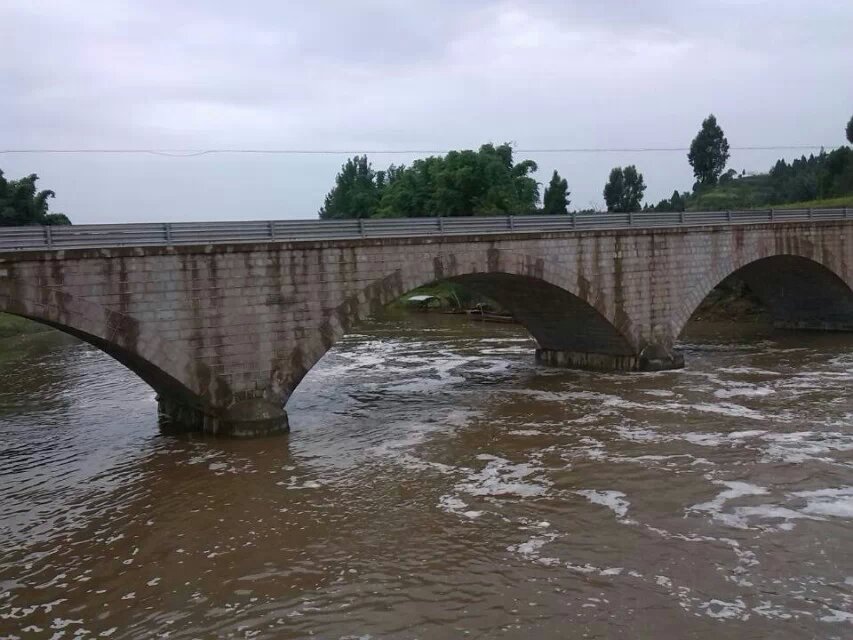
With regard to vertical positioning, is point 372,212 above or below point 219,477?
above

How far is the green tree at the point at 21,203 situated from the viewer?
41.2 meters

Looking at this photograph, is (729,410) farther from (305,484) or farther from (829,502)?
(305,484)

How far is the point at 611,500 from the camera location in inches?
565

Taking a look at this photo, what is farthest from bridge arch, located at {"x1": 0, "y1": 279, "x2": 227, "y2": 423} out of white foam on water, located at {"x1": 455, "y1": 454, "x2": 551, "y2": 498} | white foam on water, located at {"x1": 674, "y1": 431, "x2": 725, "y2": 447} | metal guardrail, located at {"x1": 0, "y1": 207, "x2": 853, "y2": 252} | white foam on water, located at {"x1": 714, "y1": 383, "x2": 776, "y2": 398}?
white foam on water, located at {"x1": 714, "y1": 383, "x2": 776, "y2": 398}

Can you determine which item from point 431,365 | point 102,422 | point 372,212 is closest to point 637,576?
point 102,422

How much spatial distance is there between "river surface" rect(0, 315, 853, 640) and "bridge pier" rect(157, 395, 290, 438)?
496mm

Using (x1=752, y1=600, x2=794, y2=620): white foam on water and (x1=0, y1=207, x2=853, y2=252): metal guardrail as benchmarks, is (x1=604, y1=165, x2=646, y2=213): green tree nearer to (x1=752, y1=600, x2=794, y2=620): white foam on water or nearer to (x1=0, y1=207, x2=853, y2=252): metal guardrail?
(x1=0, y1=207, x2=853, y2=252): metal guardrail

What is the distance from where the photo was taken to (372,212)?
8544cm

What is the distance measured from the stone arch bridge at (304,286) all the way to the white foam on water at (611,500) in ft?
28.0

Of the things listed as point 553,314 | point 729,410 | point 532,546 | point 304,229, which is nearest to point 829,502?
point 532,546

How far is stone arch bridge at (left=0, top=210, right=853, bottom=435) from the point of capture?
17266 millimetres

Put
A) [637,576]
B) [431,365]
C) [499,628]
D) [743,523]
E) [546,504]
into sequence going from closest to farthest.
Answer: [499,628]
[637,576]
[743,523]
[546,504]
[431,365]

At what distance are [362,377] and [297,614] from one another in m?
18.2

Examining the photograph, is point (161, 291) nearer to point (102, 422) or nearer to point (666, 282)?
point (102, 422)
